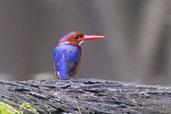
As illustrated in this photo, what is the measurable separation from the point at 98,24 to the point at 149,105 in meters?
2.24

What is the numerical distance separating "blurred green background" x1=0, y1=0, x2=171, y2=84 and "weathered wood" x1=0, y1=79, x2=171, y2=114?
1895 mm

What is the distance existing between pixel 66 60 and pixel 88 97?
1.12 metres

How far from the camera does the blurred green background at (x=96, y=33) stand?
4977 mm

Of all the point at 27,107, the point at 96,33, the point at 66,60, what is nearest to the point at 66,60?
the point at 66,60

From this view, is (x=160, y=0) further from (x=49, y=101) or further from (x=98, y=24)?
(x=49, y=101)

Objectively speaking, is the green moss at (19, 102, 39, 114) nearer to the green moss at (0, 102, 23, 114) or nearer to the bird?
the green moss at (0, 102, 23, 114)

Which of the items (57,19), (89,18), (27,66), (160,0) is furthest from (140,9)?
(27,66)

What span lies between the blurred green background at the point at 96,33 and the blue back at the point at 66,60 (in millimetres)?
928

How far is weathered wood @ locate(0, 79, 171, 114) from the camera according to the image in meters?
2.90

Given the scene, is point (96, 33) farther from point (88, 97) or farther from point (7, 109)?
point (7, 109)

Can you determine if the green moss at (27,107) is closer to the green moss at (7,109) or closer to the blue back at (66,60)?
the green moss at (7,109)

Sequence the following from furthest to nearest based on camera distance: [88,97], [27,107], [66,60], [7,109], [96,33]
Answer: [96,33] < [66,60] < [88,97] < [27,107] < [7,109]

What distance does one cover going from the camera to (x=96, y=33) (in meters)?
5.07

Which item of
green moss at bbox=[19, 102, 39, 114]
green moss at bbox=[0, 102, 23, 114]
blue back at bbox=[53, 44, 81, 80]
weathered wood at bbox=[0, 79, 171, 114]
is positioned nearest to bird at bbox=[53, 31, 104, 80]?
blue back at bbox=[53, 44, 81, 80]
